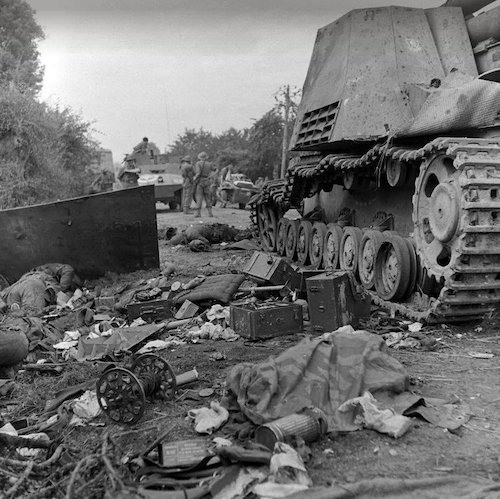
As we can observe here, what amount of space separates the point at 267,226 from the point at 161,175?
33.3 ft

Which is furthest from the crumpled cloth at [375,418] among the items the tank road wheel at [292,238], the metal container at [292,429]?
the tank road wheel at [292,238]

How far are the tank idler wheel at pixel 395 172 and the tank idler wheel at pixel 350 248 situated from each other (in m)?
1.10

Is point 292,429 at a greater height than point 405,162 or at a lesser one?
lesser

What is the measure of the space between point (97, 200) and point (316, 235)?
11.3 feet

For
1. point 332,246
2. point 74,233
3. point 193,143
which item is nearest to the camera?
point 332,246

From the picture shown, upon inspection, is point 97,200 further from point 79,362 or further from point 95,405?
point 95,405

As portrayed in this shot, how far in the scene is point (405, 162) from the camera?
7.21 m

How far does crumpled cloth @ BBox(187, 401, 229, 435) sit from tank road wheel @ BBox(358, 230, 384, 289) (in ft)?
13.0

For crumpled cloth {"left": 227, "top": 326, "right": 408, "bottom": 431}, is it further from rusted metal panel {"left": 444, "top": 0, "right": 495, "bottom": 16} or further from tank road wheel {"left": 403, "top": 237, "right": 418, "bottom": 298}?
rusted metal panel {"left": 444, "top": 0, "right": 495, "bottom": 16}

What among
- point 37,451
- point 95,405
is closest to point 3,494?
point 37,451

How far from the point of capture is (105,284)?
33.3 ft

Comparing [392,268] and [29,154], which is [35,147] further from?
[392,268]

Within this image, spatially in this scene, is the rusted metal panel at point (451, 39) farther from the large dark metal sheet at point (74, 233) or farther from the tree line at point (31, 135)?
the tree line at point (31, 135)

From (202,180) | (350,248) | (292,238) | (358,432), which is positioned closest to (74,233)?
(292,238)
